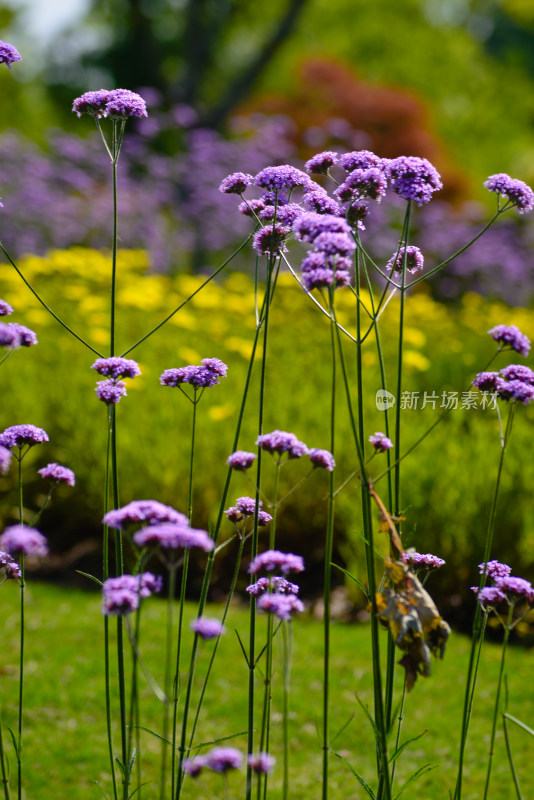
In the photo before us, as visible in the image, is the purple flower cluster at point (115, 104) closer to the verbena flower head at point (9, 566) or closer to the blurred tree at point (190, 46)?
the verbena flower head at point (9, 566)

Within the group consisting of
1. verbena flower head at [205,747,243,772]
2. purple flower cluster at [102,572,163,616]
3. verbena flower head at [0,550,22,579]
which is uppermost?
purple flower cluster at [102,572,163,616]

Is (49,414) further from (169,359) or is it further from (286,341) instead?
(286,341)

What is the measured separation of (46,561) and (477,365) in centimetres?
323

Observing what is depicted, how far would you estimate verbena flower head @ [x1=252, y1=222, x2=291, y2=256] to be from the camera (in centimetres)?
174

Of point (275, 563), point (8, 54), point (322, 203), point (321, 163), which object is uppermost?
point (8, 54)

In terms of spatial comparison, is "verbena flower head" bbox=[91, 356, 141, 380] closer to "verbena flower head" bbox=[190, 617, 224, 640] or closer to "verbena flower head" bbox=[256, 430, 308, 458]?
"verbena flower head" bbox=[256, 430, 308, 458]

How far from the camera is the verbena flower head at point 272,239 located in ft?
5.70

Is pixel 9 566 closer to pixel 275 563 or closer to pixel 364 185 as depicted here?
pixel 275 563

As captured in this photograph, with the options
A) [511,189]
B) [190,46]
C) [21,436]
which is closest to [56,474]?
[21,436]

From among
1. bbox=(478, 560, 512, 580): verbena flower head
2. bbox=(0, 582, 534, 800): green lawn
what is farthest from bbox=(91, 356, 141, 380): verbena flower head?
bbox=(0, 582, 534, 800): green lawn

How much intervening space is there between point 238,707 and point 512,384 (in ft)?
6.90

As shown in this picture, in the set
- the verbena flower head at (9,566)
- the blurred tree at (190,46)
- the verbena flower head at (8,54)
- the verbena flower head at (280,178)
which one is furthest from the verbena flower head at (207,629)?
the blurred tree at (190,46)

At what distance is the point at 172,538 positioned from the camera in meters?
1.11

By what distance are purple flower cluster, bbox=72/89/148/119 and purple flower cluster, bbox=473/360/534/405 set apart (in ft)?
2.87
